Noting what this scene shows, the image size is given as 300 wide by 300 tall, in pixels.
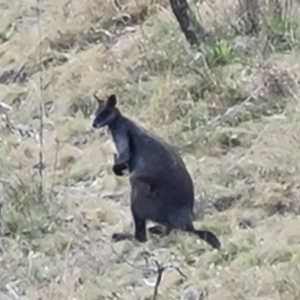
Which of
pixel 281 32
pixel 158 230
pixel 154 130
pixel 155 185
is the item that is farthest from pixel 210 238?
pixel 281 32

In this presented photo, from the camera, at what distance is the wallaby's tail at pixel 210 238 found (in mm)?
6457

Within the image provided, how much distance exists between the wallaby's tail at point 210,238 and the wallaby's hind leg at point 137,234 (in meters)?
0.37

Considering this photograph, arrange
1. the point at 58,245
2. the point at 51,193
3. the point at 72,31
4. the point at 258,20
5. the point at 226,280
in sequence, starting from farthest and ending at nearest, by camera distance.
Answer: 1. the point at 72,31
2. the point at 258,20
3. the point at 51,193
4. the point at 58,245
5. the point at 226,280

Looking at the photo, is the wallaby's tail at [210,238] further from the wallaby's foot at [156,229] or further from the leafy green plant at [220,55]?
the leafy green plant at [220,55]

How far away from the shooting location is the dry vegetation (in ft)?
20.7

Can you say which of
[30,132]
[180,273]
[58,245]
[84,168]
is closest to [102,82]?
[30,132]

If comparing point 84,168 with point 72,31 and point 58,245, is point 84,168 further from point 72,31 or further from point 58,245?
point 72,31

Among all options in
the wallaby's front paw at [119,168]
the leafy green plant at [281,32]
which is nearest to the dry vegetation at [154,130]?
the leafy green plant at [281,32]

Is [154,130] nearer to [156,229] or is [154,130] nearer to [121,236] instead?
[156,229]

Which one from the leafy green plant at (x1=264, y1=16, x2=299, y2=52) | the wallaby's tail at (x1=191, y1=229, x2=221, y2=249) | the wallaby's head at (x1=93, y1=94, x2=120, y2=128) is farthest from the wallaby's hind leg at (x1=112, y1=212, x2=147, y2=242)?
the leafy green plant at (x1=264, y1=16, x2=299, y2=52)

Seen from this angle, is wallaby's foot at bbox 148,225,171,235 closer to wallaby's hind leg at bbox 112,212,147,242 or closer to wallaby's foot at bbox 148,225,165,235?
wallaby's foot at bbox 148,225,165,235

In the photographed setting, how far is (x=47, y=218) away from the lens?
23.7 ft

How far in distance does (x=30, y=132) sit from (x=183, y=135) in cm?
132

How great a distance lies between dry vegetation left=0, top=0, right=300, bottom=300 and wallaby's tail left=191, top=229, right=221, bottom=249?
44mm
